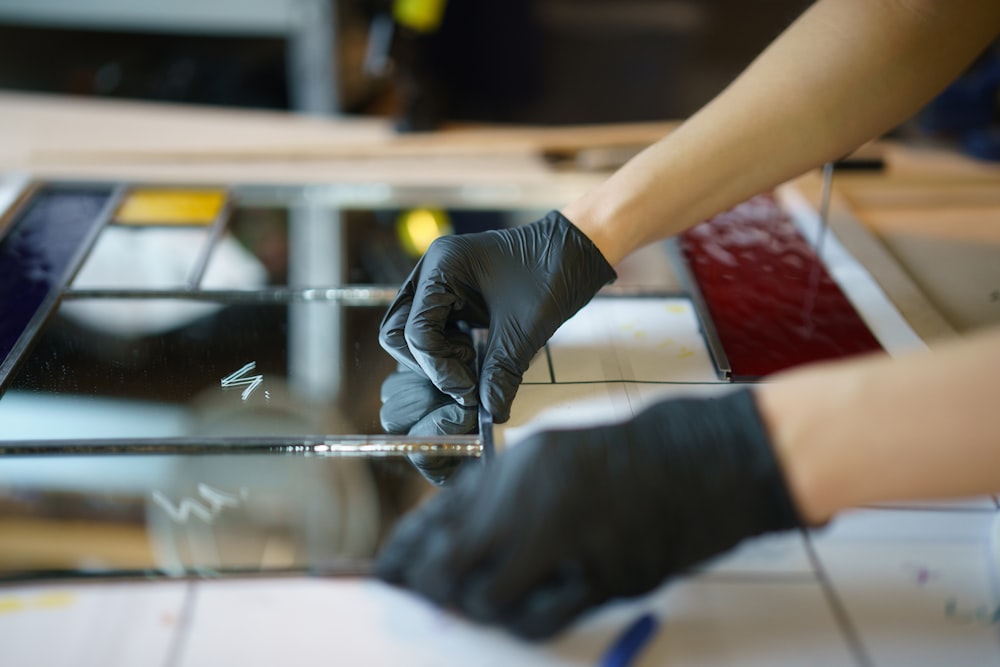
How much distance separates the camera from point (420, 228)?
1585mm

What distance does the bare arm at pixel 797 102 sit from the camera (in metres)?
1.23

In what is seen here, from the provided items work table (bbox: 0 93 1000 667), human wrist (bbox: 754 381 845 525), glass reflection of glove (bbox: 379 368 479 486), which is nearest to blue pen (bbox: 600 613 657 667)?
work table (bbox: 0 93 1000 667)

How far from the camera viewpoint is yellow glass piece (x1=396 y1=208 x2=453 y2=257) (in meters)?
1.53

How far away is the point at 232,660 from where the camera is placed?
2.61ft

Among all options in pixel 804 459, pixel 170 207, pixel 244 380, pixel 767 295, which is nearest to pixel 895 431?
pixel 804 459

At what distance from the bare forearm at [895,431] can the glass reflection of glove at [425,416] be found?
1.26ft

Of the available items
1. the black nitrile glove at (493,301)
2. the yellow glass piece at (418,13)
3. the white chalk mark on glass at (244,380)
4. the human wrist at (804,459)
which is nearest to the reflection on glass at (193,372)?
the white chalk mark on glass at (244,380)

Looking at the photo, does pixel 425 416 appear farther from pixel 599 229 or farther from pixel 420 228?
pixel 420 228

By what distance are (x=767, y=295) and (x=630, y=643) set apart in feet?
2.46

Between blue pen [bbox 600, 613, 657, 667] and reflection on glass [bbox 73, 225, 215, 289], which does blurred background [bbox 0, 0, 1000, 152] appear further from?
blue pen [bbox 600, 613, 657, 667]

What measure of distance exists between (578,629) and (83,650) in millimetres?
457

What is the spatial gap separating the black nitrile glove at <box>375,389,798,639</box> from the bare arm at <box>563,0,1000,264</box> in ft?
1.46

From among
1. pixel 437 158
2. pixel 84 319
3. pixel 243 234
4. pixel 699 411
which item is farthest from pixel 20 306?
pixel 699 411

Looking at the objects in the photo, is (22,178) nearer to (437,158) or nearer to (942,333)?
(437,158)
